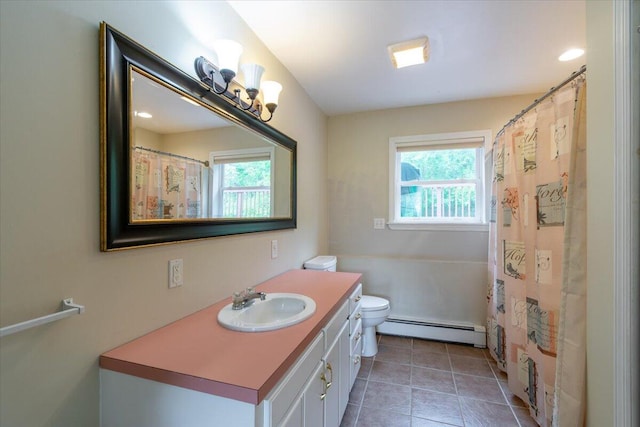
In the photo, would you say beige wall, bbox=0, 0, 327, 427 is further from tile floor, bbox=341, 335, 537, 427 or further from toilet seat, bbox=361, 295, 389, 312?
toilet seat, bbox=361, 295, 389, 312

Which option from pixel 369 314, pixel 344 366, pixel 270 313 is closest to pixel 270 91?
pixel 270 313

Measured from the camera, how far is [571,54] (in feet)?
6.14

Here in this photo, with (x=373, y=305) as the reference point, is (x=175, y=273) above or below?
above

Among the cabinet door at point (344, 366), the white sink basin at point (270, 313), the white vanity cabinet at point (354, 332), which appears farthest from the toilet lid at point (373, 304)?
the white sink basin at point (270, 313)

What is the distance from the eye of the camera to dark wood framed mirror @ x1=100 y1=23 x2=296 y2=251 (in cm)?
85

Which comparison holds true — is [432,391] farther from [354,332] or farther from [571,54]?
[571,54]

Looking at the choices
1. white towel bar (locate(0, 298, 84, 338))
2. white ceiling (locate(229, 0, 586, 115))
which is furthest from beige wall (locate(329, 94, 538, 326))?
white towel bar (locate(0, 298, 84, 338))

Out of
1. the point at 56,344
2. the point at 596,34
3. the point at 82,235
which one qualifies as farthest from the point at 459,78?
the point at 56,344

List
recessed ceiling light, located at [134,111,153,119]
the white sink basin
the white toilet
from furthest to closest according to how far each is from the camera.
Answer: the white toilet
the white sink basin
recessed ceiling light, located at [134,111,153,119]

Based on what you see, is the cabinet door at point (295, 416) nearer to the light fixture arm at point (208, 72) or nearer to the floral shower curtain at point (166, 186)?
the floral shower curtain at point (166, 186)

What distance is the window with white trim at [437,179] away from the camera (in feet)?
8.70

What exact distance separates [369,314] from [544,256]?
1301 millimetres

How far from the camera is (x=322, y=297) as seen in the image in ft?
4.70

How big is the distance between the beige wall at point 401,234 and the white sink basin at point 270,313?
1.65 m
